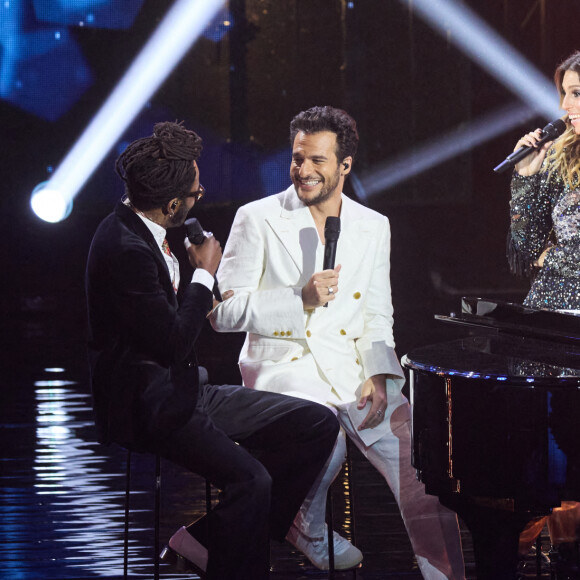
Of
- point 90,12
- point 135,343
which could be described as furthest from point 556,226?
point 90,12

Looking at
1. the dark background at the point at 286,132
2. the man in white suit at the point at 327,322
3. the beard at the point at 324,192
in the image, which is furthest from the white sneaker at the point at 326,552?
the dark background at the point at 286,132

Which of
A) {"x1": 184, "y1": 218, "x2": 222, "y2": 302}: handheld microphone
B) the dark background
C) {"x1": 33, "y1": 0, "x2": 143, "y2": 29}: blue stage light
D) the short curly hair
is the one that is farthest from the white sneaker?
{"x1": 33, "y1": 0, "x2": 143, "y2": 29}: blue stage light

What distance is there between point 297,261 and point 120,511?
136 centimetres

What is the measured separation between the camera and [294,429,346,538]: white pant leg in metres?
2.59

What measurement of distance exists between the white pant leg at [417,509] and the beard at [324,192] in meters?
0.69

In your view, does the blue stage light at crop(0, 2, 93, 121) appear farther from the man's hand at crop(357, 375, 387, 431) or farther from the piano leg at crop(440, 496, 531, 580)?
the piano leg at crop(440, 496, 531, 580)

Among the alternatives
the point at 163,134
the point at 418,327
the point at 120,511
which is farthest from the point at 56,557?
the point at 418,327

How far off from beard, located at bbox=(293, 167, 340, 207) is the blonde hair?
0.67 m

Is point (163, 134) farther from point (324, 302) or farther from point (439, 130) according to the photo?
point (439, 130)

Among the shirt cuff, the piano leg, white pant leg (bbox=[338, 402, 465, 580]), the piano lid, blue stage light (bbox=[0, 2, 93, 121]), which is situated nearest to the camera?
the piano leg

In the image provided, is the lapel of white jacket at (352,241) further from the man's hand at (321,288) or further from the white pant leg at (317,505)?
the white pant leg at (317,505)

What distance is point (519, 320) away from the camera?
2354 millimetres

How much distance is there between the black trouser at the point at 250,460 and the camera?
2209mm

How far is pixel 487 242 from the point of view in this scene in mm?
9062
